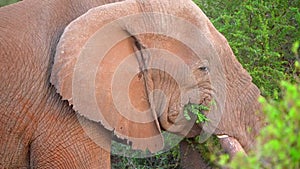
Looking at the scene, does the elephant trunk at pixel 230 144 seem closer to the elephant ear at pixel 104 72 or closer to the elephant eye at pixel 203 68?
the elephant eye at pixel 203 68

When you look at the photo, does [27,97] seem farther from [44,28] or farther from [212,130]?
[212,130]

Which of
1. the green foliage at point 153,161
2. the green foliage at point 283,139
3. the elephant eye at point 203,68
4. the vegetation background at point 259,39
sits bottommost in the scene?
the green foliage at point 153,161

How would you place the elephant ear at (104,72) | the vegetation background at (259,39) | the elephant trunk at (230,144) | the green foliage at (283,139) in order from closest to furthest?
the green foliage at (283,139), the elephant ear at (104,72), the elephant trunk at (230,144), the vegetation background at (259,39)

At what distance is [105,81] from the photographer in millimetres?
4309

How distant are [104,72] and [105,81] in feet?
0.21

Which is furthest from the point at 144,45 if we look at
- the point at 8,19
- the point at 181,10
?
the point at 8,19

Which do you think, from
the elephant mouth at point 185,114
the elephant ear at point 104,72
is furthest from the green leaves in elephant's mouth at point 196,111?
the elephant ear at point 104,72

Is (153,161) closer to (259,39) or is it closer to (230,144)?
(230,144)

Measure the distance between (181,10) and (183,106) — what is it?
2.33 ft

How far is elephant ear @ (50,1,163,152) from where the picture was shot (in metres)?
4.24

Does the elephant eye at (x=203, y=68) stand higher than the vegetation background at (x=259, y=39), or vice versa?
the elephant eye at (x=203, y=68)

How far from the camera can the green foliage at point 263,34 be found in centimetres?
562

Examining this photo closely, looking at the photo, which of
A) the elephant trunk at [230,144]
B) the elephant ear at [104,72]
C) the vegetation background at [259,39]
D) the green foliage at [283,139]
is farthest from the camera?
the vegetation background at [259,39]

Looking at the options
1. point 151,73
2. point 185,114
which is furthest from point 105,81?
point 185,114
